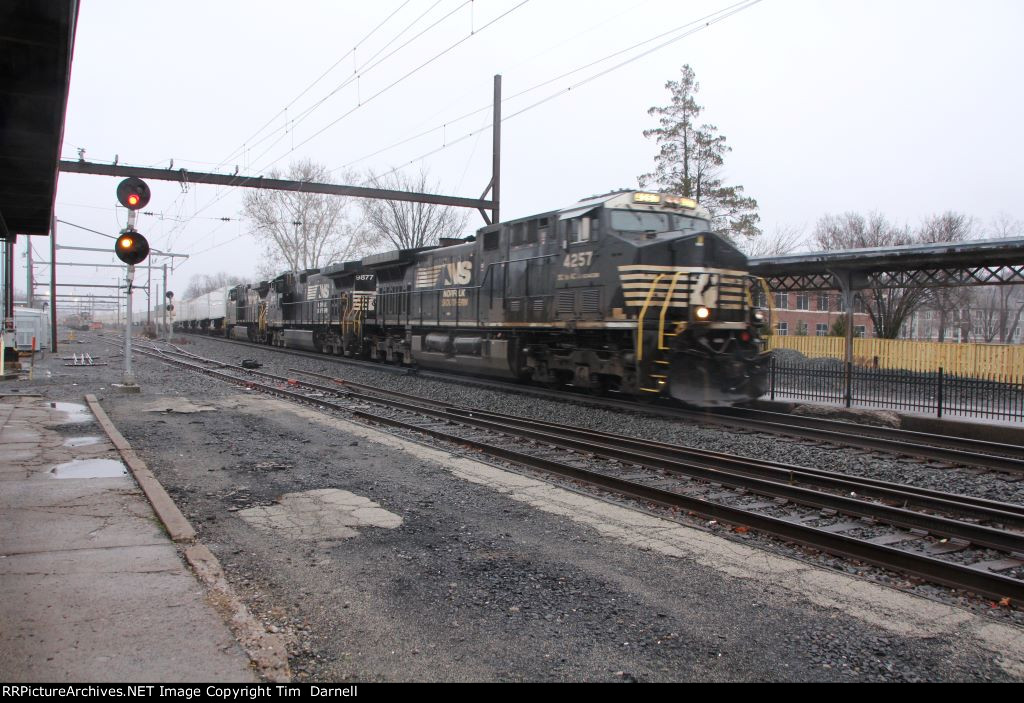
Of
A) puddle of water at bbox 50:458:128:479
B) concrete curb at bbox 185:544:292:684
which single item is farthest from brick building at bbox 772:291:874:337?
concrete curb at bbox 185:544:292:684

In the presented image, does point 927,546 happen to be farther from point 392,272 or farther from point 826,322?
point 826,322

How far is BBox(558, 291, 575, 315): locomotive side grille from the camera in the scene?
1388cm

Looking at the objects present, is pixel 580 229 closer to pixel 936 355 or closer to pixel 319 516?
pixel 319 516

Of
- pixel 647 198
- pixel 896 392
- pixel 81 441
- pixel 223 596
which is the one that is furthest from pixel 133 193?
pixel 896 392

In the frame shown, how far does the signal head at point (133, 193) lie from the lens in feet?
42.4

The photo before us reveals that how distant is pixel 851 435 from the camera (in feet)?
33.9

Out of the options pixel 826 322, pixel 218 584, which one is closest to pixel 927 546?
pixel 218 584

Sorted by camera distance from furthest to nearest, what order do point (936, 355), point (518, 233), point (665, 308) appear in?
point (936, 355) < point (518, 233) < point (665, 308)

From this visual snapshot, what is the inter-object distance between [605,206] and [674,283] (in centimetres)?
218

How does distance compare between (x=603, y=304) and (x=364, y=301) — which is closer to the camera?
(x=603, y=304)

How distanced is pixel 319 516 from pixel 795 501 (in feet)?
14.9

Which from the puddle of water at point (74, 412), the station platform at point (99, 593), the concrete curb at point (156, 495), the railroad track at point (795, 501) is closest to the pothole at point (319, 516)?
the concrete curb at point (156, 495)

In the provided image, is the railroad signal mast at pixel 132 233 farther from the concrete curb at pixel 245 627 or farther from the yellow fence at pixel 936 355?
the yellow fence at pixel 936 355

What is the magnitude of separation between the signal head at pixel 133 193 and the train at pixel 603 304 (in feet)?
24.6
